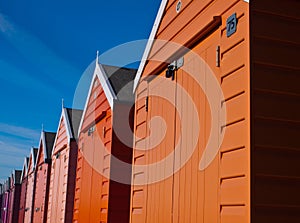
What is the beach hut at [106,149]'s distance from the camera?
8266mm

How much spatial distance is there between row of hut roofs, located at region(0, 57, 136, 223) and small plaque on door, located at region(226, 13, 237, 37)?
4386mm

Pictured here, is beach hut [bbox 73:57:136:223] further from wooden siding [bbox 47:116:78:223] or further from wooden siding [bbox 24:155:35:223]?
wooden siding [bbox 24:155:35:223]

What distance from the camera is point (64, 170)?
1323 centimetres

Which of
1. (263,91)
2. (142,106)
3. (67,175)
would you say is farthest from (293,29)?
(67,175)

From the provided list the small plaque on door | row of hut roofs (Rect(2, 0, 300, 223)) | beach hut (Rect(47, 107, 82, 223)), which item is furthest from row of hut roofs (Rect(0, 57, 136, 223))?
the small plaque on door

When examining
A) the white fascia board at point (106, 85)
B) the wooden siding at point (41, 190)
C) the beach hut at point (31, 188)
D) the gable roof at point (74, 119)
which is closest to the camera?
the white fascia board at point (106, 85)

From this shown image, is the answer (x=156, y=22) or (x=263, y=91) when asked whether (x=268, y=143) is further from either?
(x=156, y=22)

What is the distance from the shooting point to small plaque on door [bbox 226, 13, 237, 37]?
4137mm

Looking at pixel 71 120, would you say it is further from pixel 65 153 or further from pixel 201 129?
pixel 201 129

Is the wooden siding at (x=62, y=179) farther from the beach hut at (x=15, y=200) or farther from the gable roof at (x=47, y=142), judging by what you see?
the beach hut at (x=15, y=200)

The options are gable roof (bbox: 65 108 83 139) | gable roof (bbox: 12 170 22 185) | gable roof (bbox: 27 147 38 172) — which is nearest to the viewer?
gable roof (bbox: 65 108 83 139)

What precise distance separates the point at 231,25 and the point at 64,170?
9.85m

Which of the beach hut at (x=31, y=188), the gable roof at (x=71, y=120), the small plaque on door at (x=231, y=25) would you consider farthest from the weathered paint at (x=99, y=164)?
the beach hut at (x=31, y=188)

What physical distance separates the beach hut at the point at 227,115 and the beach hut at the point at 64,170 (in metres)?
6.57
